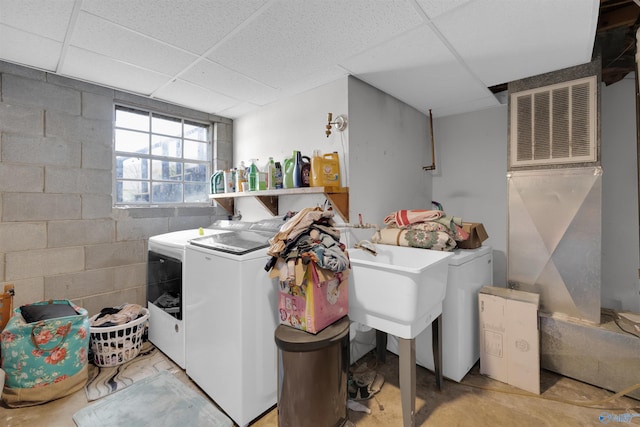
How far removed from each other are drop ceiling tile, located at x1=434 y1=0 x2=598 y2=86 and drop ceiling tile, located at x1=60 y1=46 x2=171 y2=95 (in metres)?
2.19

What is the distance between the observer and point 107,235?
2604 millimetres

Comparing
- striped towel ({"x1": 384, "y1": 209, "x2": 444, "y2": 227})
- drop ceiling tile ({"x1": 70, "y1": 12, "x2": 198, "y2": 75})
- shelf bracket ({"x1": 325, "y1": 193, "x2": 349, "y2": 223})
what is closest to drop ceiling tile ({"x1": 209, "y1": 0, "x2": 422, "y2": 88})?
drop ceiling tile ({"x1": 70, "y1": 12, "x2": 198, "y2": 75})

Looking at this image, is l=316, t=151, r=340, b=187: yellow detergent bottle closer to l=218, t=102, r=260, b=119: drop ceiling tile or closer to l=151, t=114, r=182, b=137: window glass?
l=218, t=102, r=260, b=119: drop ceiling tile

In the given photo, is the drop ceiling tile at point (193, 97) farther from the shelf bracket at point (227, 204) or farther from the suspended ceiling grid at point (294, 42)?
the shelf bracket at point (227, 204)

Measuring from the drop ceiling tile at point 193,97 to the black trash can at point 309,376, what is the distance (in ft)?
7.30

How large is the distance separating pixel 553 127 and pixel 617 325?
4.98ft

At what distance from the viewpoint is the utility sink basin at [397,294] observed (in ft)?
4.90

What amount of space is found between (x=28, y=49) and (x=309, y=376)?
9.02ft

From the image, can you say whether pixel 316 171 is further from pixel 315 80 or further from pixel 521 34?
pixel 521 34

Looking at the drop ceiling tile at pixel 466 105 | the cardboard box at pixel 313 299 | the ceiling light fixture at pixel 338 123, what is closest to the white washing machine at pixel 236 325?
the cardboard box at pixel 313 299

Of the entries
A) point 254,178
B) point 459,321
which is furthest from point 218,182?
point 459,321

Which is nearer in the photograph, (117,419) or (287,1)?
(287,1)

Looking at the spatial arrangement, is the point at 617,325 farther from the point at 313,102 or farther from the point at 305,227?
the point at 313,102

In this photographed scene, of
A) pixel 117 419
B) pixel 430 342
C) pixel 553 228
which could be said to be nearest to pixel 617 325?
pixel 553 228
